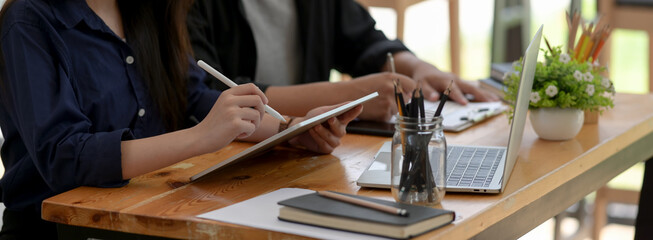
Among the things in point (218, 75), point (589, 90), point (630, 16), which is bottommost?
point (630, 16)

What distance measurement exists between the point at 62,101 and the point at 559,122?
37.1 inches

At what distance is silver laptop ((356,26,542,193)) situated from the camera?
1236 mm

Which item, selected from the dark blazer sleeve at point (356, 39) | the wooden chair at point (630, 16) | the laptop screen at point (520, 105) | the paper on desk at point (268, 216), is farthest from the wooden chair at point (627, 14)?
the paper on desk at point (268, 216)

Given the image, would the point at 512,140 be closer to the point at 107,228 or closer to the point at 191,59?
the point at 107,228

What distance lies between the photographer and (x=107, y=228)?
1.18m

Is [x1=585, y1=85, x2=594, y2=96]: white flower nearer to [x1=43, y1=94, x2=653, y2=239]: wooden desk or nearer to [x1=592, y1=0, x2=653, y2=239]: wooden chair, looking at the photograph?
[x1=43, y1=94, x2=653, y2=239]: wooden desk

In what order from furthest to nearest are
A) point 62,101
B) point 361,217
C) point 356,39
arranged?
point 356,39
point 62,101
point 361,217

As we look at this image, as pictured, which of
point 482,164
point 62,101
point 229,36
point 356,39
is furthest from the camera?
point 356,39

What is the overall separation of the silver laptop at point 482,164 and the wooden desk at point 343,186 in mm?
21

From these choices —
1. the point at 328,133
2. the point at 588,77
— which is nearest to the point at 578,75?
the point at 588,77

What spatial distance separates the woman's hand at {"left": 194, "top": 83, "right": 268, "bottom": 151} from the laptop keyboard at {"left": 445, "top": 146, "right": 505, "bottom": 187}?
0.33 metres

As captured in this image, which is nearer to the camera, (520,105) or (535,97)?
(520,105)

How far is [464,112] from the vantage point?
1.83 metres

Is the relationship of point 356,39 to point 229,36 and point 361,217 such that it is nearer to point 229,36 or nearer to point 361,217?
point 229,36
